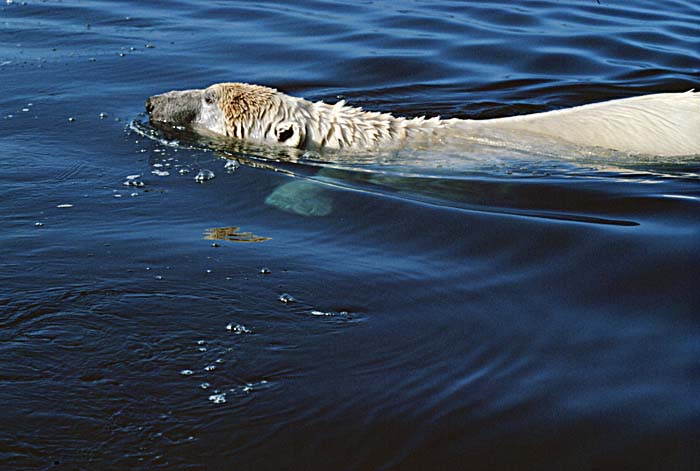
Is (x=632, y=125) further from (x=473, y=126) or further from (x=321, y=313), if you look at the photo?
(x=321, y=313)

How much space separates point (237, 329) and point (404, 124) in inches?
174

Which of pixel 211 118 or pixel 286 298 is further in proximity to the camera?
pixel 211 118

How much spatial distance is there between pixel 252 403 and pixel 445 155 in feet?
15.3

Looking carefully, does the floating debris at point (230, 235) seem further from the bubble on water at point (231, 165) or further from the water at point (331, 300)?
the bubble on water at point (231, 165)

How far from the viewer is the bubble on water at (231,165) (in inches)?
337

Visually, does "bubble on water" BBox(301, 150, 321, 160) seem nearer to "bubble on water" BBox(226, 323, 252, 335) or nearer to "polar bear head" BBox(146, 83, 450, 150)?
"polar bear head" BBox(146, 83, 450, 150)

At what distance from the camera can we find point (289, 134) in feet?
29.8

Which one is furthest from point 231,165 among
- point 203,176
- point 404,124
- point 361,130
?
point 404,124

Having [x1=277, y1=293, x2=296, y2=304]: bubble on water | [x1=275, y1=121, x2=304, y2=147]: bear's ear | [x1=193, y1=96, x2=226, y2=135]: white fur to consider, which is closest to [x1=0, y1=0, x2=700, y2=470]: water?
[x1=277, y1=293, x2=296, y2=304]: bubble on water

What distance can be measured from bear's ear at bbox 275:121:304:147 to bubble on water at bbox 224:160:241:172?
0.56 metres

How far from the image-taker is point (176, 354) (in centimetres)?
498

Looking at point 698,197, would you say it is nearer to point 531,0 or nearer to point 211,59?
point 211,59

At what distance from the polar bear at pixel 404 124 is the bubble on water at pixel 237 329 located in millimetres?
3972

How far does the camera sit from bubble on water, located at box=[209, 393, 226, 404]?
4578mm
